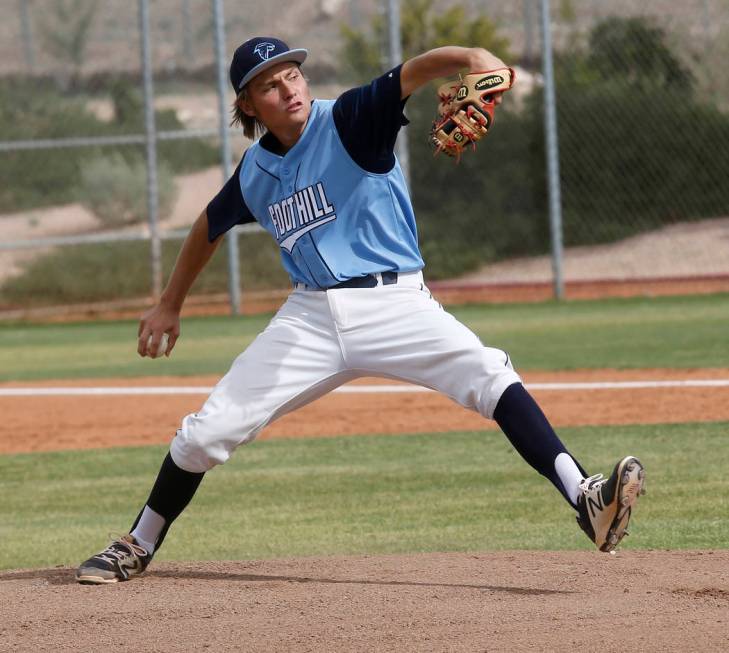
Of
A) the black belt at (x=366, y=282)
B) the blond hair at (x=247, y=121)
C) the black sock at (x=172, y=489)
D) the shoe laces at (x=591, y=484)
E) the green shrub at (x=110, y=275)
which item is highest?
the blond hair at (x=247, y=121)

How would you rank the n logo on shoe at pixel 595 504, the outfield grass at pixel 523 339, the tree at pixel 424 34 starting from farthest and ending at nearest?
the tree at pixel 424 34 < the outfield grass at pixel 523 339 < the n logo on shoe at pixel 595 504

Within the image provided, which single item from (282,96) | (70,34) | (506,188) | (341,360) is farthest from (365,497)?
(70,34)

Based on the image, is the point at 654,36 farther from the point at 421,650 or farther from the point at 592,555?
the point at 421,650

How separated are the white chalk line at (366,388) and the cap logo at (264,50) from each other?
5.36m

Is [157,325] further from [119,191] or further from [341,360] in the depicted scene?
[119,191]

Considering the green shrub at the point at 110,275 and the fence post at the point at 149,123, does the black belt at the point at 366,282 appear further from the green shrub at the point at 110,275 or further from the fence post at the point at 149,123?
the green shrub at the point at 110,275

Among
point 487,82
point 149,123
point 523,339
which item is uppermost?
point 487,82

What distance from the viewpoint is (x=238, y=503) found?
6703 mm

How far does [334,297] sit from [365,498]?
83.2 inches

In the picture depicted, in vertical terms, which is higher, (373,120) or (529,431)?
(373,120)

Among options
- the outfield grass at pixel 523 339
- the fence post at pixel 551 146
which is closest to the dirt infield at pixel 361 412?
the outfield grass at pixel 523 339

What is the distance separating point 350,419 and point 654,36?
14.0 m

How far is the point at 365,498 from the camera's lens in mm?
6582

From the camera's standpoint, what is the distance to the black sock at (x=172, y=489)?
485cm
